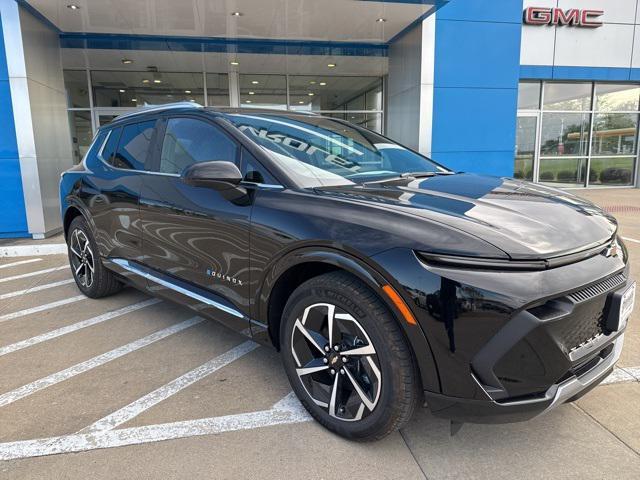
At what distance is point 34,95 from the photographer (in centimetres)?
813

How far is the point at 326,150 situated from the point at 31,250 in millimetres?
6382

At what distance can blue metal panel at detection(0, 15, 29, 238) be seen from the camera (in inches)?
309

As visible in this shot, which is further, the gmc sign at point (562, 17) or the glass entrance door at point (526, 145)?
the glass entrance door at point (526, 145)

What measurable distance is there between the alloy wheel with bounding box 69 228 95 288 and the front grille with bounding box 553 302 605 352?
405 cm

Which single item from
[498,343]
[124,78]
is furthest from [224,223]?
[124,78]

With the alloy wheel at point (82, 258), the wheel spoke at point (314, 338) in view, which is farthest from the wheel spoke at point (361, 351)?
the alloy wheel at point (82, 258)

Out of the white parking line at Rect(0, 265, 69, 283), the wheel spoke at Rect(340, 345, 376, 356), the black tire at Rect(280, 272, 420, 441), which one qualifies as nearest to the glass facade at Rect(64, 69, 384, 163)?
the white parking line at Rect(0, 265, 69, 283)

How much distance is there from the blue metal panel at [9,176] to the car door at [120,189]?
16.4 ft

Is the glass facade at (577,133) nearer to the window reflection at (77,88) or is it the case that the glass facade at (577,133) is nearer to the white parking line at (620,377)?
the window reflection at (77,88)

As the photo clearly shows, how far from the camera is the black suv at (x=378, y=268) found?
1.81m

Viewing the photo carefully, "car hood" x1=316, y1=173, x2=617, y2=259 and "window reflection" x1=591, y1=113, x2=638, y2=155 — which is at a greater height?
"window reflection" x1=591, y1=113, x2=638, y2=155

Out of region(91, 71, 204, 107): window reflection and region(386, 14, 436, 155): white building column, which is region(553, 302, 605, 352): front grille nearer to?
region(386, 14, 436, 155): white building column

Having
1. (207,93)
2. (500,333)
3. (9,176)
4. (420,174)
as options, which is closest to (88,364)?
(420,174)

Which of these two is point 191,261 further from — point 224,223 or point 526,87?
point 526,87
